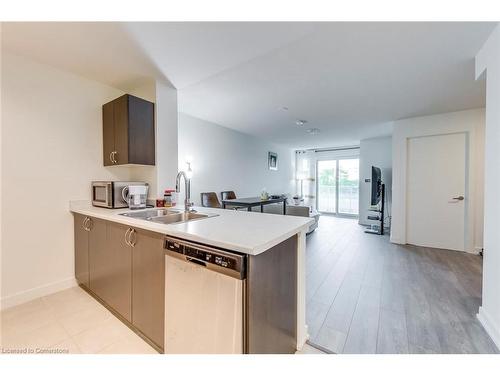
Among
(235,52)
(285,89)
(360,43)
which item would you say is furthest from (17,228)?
(360,43)

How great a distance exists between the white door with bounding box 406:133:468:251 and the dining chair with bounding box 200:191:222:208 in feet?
12.3

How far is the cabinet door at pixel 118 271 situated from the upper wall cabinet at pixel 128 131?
0.83m

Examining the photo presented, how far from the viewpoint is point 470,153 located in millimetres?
3336

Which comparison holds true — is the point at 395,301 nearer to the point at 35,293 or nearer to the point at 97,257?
the point at 97,257

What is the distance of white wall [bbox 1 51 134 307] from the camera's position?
1829mm

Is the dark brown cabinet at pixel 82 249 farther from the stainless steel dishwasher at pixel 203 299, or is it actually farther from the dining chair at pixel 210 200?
the dining chair at pixel 210 200

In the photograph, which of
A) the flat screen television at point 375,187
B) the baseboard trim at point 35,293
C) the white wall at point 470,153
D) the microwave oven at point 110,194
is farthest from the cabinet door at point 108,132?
the flat screen television at point 375,187

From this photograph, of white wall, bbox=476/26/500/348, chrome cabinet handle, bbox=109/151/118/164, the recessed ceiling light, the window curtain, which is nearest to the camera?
white wall, bbox=476/26/500/348

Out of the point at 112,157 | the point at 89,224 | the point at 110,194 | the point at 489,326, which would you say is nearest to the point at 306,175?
the point at 489,326

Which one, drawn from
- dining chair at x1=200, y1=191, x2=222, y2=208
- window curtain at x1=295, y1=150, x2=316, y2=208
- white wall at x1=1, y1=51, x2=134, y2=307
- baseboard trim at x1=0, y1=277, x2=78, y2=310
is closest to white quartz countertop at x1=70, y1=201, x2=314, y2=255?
white wall at x1=1, y1=51, x2=134, y2=307

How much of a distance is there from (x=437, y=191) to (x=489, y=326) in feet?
9.14

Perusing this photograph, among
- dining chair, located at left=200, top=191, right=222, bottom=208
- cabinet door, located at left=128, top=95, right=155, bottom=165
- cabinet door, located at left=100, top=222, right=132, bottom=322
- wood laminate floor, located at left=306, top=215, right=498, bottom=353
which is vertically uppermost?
cabinet door, located at left=128, top=95, right=155, bottom=165

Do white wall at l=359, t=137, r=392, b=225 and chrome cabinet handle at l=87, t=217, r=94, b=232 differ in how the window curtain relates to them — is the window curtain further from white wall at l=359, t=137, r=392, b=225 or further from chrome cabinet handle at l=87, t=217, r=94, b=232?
chrome cabinet handle at l=87, t=217, r=94, b=232
